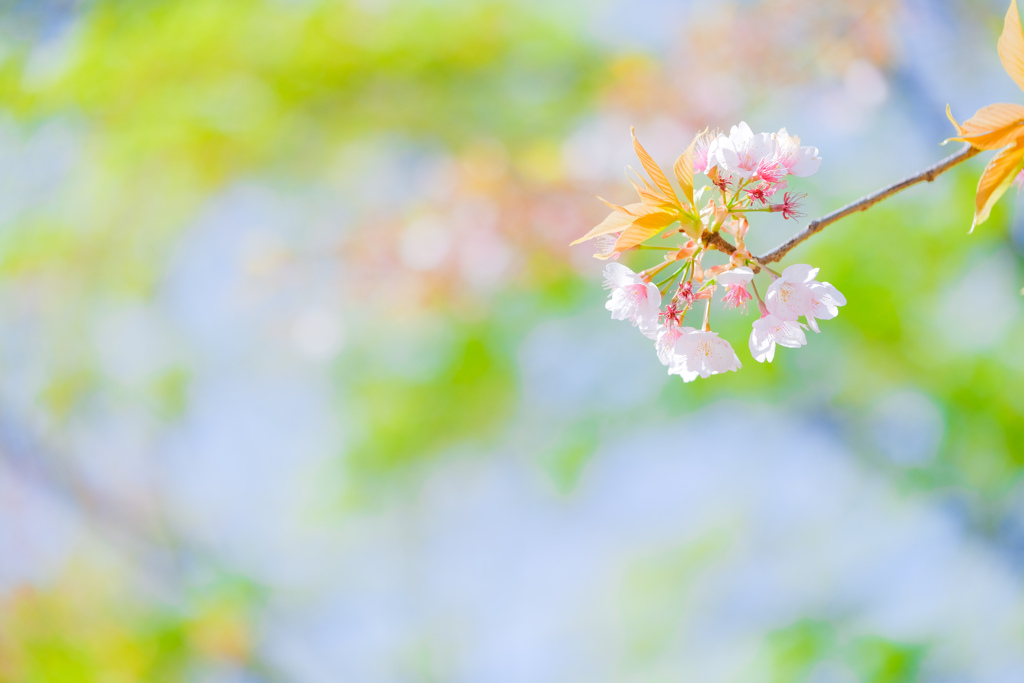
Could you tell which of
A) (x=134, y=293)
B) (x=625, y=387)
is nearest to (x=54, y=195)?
(x=134, y=293)

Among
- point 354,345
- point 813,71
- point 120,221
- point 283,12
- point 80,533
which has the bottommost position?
point 80,533

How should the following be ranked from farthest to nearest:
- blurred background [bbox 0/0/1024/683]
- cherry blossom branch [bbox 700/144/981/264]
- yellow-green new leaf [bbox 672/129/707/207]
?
blurred background [bbox 0/0/1024/683] → yellow-green new leaf [bbox 672/129/707/207] → cherry blossom branch [bbox 700/144/981/264]

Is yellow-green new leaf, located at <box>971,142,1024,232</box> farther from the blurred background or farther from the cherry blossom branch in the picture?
the blurred background

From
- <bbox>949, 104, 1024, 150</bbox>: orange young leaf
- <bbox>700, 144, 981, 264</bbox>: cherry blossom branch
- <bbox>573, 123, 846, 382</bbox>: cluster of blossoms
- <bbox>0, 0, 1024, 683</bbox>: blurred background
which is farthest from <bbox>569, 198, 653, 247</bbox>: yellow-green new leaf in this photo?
<bbox>0, 0, 1024, 683</bbox>: blurred background

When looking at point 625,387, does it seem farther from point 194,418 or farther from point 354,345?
point 194,418

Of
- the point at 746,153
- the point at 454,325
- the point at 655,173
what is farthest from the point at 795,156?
the point at 454,325

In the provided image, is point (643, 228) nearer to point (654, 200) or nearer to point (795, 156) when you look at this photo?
point (654, 200)
